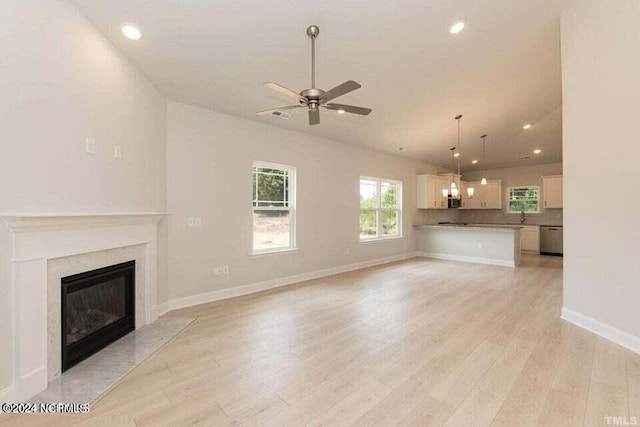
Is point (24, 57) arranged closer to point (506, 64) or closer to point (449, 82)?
point (449, 82)

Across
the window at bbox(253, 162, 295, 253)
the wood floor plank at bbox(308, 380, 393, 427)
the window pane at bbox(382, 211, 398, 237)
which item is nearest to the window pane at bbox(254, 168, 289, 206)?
the window at bbox(253, 162, 295, 253)

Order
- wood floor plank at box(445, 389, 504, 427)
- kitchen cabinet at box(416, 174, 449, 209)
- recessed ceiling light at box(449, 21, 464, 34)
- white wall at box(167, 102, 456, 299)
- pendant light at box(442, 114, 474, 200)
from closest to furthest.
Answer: wood floor plank at box(445, 389, 504, 427), recessed ceiling light at box(449, 21, 464, 34), white wall at box(167, 102, 456, 299), pendant light at box(442, 114, 474, 200), kitchen cabinet at box(416, 174, 449, 209)

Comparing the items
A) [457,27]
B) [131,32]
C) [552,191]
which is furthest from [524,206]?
[131,32]

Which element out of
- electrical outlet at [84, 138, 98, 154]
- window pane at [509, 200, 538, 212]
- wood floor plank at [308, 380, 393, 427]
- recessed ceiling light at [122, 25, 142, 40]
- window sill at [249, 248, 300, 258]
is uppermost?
recessed ceiling light at [122, 25, 142, 40]

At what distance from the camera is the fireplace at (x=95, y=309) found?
227cm

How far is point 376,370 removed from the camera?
7.14ft

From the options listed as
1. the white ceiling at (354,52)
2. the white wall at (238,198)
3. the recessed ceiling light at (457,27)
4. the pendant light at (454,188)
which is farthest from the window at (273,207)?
the pendant light at (454,188)

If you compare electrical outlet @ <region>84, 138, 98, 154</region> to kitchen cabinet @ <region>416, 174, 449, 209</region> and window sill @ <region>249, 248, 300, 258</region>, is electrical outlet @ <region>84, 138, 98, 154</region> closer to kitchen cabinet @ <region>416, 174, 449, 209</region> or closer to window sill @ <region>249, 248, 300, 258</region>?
window sill @ <region>249, 248, 300, 258</region>

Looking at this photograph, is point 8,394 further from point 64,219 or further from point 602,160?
point 602,160

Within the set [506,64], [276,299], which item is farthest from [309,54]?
[276,299]

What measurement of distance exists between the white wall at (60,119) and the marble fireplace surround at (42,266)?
0.23 ft

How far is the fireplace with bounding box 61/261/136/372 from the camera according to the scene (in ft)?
7.45

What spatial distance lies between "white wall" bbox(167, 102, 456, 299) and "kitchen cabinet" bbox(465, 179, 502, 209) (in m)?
5.50

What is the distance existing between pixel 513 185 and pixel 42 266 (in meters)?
10.9
